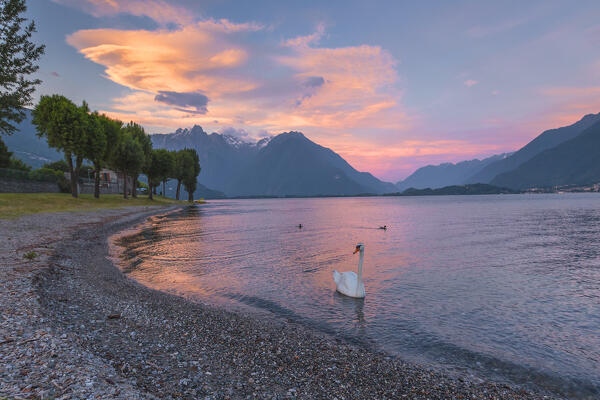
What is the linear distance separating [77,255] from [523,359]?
27720 millimetres

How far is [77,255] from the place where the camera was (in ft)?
73.8

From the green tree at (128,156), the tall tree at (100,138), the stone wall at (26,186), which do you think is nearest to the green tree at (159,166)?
the green tree at (128,156)

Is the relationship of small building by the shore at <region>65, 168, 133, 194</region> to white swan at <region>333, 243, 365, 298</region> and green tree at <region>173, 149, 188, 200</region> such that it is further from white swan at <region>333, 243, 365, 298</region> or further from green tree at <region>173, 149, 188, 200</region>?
white swan at <region>333, 243, 365, 298</region>

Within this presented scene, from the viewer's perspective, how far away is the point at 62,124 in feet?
199

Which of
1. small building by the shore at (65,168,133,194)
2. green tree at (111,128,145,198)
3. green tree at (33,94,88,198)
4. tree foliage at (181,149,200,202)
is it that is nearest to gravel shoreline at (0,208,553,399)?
green tree at (33,94,88,198)

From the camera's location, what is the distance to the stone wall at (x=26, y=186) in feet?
204

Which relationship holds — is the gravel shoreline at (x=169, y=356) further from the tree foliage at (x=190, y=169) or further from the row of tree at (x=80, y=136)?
the tree foliage at (x=190, y=169)

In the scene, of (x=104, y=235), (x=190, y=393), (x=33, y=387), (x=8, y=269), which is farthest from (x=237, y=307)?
(x=104, y=235)

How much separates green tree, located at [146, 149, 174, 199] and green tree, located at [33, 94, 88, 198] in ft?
144

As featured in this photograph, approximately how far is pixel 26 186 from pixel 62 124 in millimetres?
19854

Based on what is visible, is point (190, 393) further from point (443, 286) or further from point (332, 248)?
point (332, 248)

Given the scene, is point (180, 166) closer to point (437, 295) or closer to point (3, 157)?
point (3, 157)

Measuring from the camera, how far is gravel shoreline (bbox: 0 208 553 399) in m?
6.87

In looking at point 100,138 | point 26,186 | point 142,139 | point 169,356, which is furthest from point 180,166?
point 169,356
